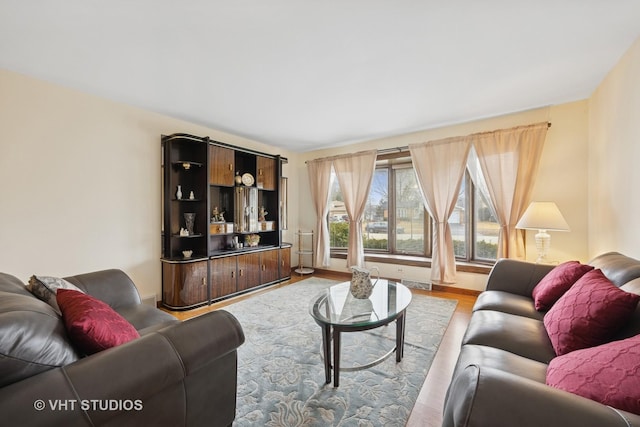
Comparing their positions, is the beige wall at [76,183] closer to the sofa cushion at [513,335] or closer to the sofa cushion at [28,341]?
the sofa cushion at [28,341]

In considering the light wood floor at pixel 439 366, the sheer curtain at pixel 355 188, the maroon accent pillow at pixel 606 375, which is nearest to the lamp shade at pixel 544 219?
the light wood floor at pixel 439 366

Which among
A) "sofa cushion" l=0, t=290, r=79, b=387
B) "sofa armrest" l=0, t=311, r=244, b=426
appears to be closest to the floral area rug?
"sofa armrest" l=0, t=311, r=244, b=426

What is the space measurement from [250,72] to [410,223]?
3268mm

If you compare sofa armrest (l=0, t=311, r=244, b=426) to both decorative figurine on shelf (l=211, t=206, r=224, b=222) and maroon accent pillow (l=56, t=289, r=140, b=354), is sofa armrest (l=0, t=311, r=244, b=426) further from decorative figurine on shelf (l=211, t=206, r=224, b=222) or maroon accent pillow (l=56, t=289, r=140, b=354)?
decorative figurine on shelf (l=211, t=206, r=224, b=222)

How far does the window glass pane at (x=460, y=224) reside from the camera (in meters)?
3.86

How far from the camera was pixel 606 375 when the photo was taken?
34.9 inches

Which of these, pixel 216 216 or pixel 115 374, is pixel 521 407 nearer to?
pixel 115 374

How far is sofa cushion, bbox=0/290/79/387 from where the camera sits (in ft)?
2.56

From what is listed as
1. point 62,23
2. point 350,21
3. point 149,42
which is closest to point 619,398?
point 350,21

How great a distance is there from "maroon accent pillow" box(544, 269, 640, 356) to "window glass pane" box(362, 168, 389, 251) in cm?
321

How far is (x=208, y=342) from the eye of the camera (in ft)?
3.85

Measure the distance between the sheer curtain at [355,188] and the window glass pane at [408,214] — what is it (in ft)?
1.70

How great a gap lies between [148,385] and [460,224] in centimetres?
400


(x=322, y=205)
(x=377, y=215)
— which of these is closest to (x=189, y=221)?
(x=322, y=205)
